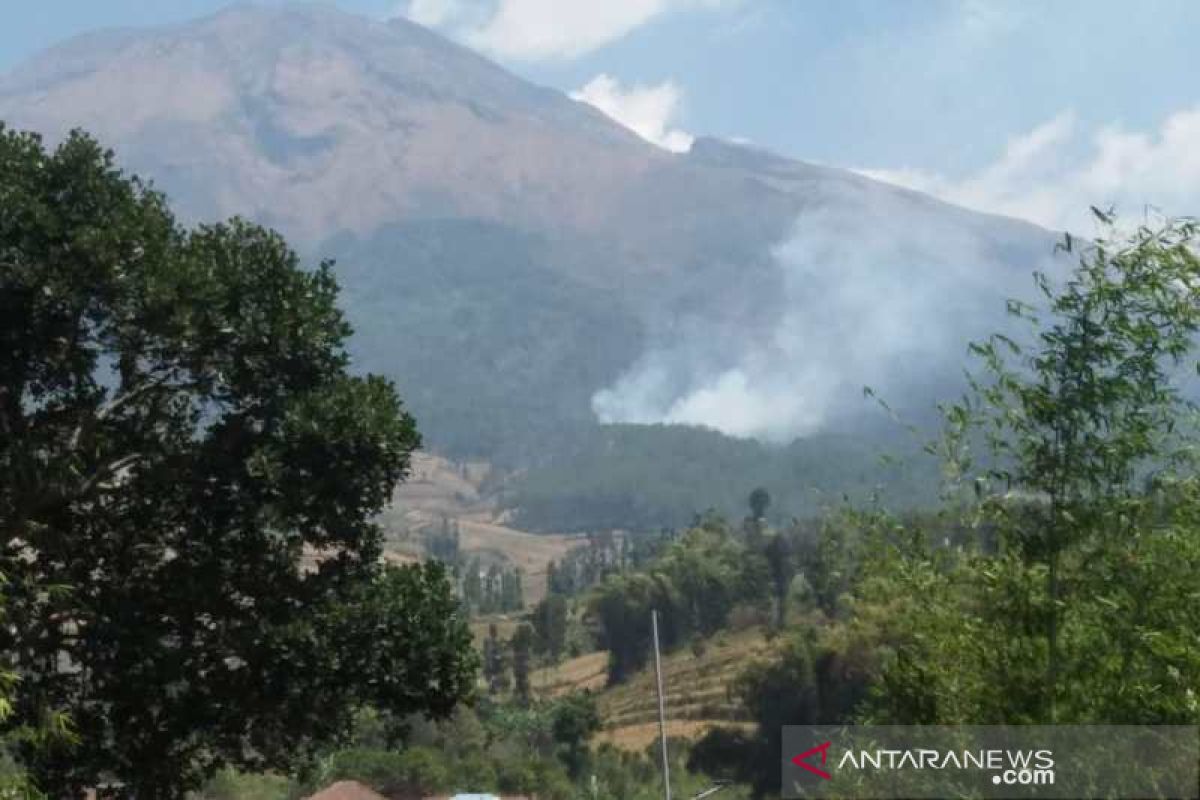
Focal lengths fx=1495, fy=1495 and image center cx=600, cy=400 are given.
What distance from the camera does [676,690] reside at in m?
104

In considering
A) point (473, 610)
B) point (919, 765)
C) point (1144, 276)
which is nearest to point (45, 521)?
point (919, 765)

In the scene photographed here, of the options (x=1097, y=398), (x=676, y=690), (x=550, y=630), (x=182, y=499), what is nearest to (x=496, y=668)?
(x=550, y=630)

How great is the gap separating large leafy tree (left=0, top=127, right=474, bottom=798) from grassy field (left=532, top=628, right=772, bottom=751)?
68062mm

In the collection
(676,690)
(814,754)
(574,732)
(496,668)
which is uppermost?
(814,754)

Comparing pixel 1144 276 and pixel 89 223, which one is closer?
pixel 1144 276

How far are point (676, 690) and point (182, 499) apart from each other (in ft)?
289

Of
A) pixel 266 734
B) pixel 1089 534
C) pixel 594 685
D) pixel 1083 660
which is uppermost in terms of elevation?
pixel 1089 534

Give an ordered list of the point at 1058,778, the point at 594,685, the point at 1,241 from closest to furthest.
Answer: the point at 1058,778
the point at 1,241
the point at 594,685

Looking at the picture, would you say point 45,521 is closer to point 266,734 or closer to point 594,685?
point 266,734

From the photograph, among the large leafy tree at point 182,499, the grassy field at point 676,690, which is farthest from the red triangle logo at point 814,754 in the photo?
the grassy field at point 676,690

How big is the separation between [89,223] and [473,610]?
554ft

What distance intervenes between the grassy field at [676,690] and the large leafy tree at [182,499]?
2680 inches

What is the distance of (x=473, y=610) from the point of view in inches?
7234

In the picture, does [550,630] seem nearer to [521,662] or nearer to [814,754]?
[521,662]
